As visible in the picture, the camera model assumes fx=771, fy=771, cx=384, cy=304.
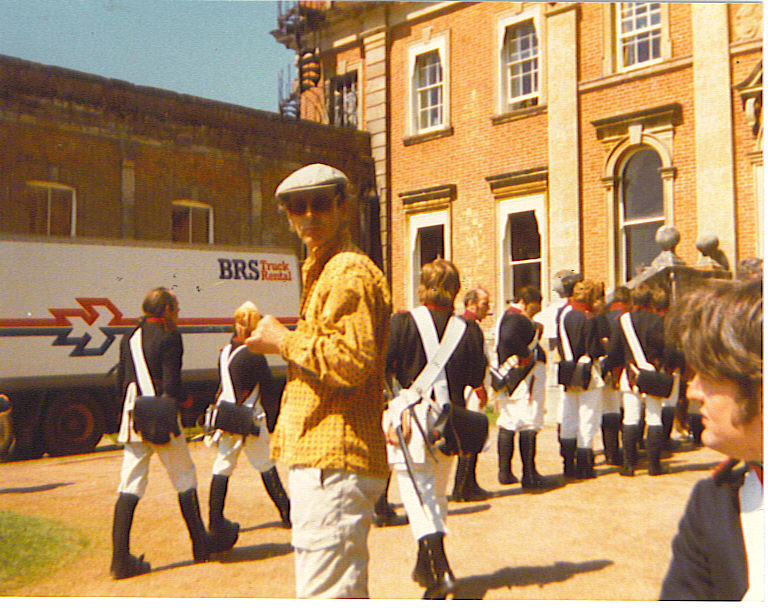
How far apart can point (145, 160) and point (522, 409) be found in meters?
8.82

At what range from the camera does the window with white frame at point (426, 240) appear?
1438 centimetres

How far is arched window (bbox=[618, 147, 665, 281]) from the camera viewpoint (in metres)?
12.0

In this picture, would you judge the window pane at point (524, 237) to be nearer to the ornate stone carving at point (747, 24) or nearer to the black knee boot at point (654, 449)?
the ornate stone carving at point (747, 24)

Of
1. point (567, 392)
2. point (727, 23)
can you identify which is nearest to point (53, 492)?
point (567, 392)

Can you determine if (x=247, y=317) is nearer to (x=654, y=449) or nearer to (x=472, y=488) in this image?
(x=472, y=488)

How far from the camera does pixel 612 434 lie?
290 inches

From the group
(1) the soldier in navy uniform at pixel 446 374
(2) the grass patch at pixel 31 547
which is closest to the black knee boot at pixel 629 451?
(1) the soldier in navy uniform at pixel 446 374

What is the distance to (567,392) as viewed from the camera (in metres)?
6.96

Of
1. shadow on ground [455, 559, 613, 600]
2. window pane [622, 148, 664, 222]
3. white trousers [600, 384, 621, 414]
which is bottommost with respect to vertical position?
shadow on ground [455, 559, 613, 600]

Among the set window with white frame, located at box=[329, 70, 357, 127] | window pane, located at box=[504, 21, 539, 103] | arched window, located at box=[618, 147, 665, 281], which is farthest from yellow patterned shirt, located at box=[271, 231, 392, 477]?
window with white frame, located at box=[329, 70, 357, 127]

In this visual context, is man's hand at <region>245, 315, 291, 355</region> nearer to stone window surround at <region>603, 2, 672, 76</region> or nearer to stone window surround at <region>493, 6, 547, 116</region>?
stone window surround at <region>603, 2, 672, 76</region>

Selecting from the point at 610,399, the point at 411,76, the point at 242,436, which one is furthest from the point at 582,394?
the point at 411,76

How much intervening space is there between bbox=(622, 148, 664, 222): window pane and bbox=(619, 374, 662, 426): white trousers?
19.0 feet

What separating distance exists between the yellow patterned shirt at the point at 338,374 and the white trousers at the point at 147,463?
7.06ft
